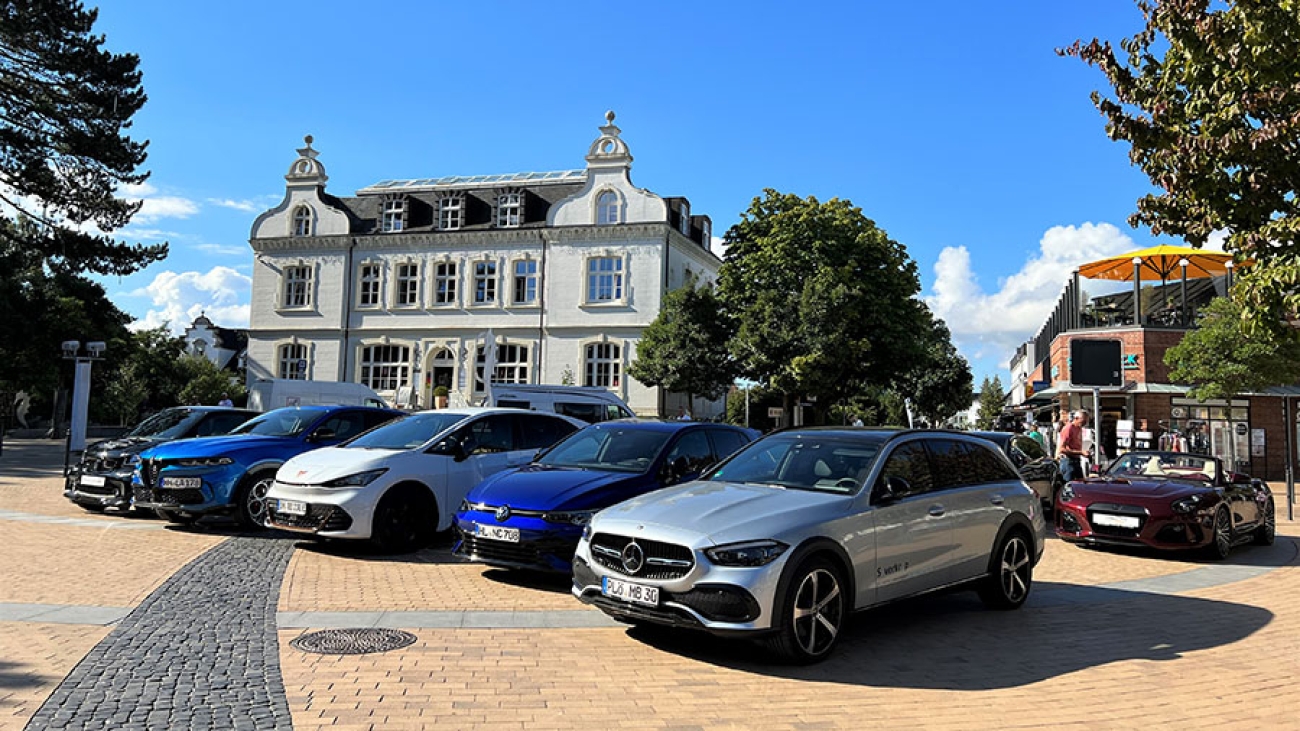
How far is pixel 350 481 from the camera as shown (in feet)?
30.9

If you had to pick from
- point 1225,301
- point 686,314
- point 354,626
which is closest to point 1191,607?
point 354,626

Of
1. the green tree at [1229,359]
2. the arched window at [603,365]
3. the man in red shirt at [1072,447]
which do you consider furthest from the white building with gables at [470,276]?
the man in red shirt at [1072,447]

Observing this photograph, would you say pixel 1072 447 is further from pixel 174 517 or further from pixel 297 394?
pixel 297 394

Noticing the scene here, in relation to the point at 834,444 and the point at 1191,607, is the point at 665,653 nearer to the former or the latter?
the point at 834,444

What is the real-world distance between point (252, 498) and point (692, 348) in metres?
28.4

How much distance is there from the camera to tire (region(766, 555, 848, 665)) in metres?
5.56

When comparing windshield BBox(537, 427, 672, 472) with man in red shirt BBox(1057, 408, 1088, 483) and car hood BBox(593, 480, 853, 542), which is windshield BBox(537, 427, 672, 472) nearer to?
car hood BBox(593, 480, 853, 542)

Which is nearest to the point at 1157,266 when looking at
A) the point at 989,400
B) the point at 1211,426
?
the point at 1211,426

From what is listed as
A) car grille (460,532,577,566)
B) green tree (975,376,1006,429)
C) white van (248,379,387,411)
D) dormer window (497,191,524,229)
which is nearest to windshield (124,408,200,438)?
car grille (460,532,577,566)

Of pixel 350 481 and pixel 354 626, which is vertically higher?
pixel 350 481

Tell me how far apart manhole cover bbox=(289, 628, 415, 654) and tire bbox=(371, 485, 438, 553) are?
3221mm

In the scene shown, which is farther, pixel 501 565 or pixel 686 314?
pixel 686 314

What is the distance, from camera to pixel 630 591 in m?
5.77

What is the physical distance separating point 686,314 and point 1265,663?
109 feet
